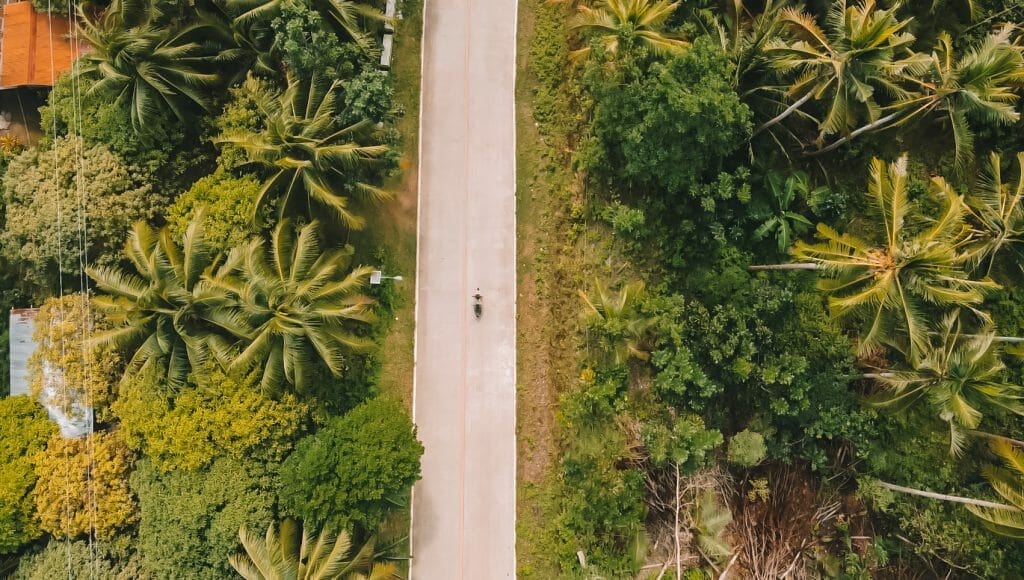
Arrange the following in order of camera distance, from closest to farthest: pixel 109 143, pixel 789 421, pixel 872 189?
pixel 872 189 < pixel 109 143 < pixel 789 421

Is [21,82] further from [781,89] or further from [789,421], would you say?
[789,421]

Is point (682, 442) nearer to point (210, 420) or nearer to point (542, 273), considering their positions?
point (542, 273)

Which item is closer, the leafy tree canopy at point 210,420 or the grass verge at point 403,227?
the leafy tree canopy at point 210,420

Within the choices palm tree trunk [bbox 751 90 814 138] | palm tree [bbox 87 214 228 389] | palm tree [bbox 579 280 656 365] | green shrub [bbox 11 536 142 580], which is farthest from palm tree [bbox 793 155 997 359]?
green shrub [bbox 11 536 142 580]

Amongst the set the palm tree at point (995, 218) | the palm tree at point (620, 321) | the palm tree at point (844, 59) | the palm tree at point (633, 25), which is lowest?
the palm tree at point (620, 321)

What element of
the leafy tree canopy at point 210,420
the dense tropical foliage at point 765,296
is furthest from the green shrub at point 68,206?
the dense tropical foliage at point 765,296

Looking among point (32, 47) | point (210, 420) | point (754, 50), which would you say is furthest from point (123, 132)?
point (754, 50)

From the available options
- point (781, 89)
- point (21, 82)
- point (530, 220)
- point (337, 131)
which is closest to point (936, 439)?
point (781, 89)

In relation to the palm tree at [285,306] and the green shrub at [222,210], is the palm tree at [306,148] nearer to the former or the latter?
the green shrub at [222,210]
